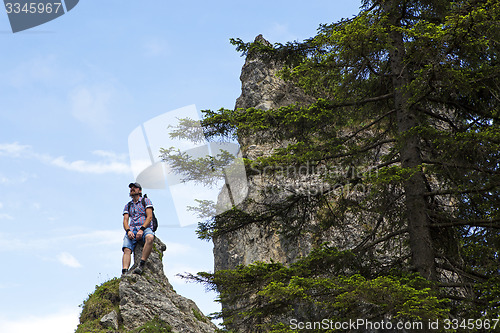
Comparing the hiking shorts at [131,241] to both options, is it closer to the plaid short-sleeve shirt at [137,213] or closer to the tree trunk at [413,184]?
the plaid short-sleeve shirt at [137,213]

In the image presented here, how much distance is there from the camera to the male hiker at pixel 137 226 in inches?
401

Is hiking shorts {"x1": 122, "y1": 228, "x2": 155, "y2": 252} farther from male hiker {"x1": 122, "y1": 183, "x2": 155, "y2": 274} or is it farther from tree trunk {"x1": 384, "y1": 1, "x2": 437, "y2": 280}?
tree trunk {"x1": 384, "y1": 1, "x2": 437, "y2": 280}

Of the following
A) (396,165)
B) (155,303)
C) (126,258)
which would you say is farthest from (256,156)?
(396,165)

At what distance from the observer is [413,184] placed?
30.1ft

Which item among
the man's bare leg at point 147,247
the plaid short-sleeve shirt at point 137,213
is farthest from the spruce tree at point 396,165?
the plaid short-sleeve shirt at point 137,213

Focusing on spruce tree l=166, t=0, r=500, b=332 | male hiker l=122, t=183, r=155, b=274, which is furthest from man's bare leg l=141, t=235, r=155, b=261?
spruce tree l=166, t=0, r=500, b=332

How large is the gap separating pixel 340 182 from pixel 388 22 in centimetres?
384

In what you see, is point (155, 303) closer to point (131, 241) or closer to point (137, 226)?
point (131, 241)

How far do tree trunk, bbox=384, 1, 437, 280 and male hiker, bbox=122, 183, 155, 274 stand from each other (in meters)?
5.74

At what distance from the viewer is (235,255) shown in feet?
91.1

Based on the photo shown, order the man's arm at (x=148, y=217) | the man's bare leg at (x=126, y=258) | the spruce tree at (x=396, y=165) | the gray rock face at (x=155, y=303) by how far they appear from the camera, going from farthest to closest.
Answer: the man's bare leg at (x=126, y=258) < the man's arm at (x=148, y=217) < the gray rock face at (x=155, y=303) < the spruce tree at (x=396, y=165)

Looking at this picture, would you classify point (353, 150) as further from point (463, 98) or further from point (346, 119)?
point (463, 98)

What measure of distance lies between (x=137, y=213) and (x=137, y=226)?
1.00ft

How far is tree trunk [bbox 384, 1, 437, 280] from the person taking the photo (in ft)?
28.0
